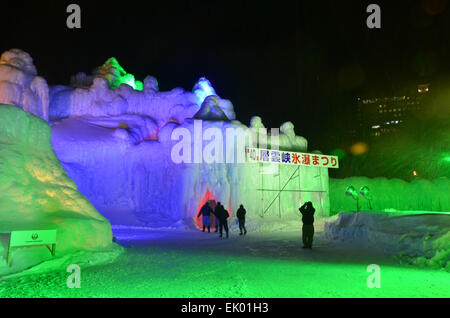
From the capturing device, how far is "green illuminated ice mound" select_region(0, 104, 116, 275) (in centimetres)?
659

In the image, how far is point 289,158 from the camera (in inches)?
865

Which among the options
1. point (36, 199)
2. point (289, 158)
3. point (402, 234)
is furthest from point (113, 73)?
point (402, 234)

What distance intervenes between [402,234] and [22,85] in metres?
23.1

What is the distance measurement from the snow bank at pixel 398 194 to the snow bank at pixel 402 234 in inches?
647

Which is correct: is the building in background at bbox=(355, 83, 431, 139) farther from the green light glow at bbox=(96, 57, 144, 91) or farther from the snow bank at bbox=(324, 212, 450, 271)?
the snow bank at bbox=(324, 212, 450, 271)

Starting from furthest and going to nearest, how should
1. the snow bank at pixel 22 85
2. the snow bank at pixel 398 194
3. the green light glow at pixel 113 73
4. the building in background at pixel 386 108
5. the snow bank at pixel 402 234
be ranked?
the building in background at pixel 386 108, the snow bank at pixel 398 194, the green light glow at pixel 113 73, the snow bank at pixel 22 85, the snow bank at pixel 402 234

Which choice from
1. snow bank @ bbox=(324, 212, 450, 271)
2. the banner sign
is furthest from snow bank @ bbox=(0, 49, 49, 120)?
snow bank @ bbox=(324, 212, 450, 271)

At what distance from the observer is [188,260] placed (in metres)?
7.59

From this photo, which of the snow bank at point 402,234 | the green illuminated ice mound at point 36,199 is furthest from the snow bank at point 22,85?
the snow bank at point 402,234

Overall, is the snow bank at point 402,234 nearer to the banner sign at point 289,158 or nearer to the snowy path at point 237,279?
the snowy path at point 237,279

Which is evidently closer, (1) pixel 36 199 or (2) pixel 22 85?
(1) pixel 36 199

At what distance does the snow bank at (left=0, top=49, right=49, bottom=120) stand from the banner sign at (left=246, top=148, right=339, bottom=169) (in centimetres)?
1430

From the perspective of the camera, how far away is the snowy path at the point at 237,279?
15.5ft

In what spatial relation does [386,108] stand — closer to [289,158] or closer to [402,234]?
[289,158]
